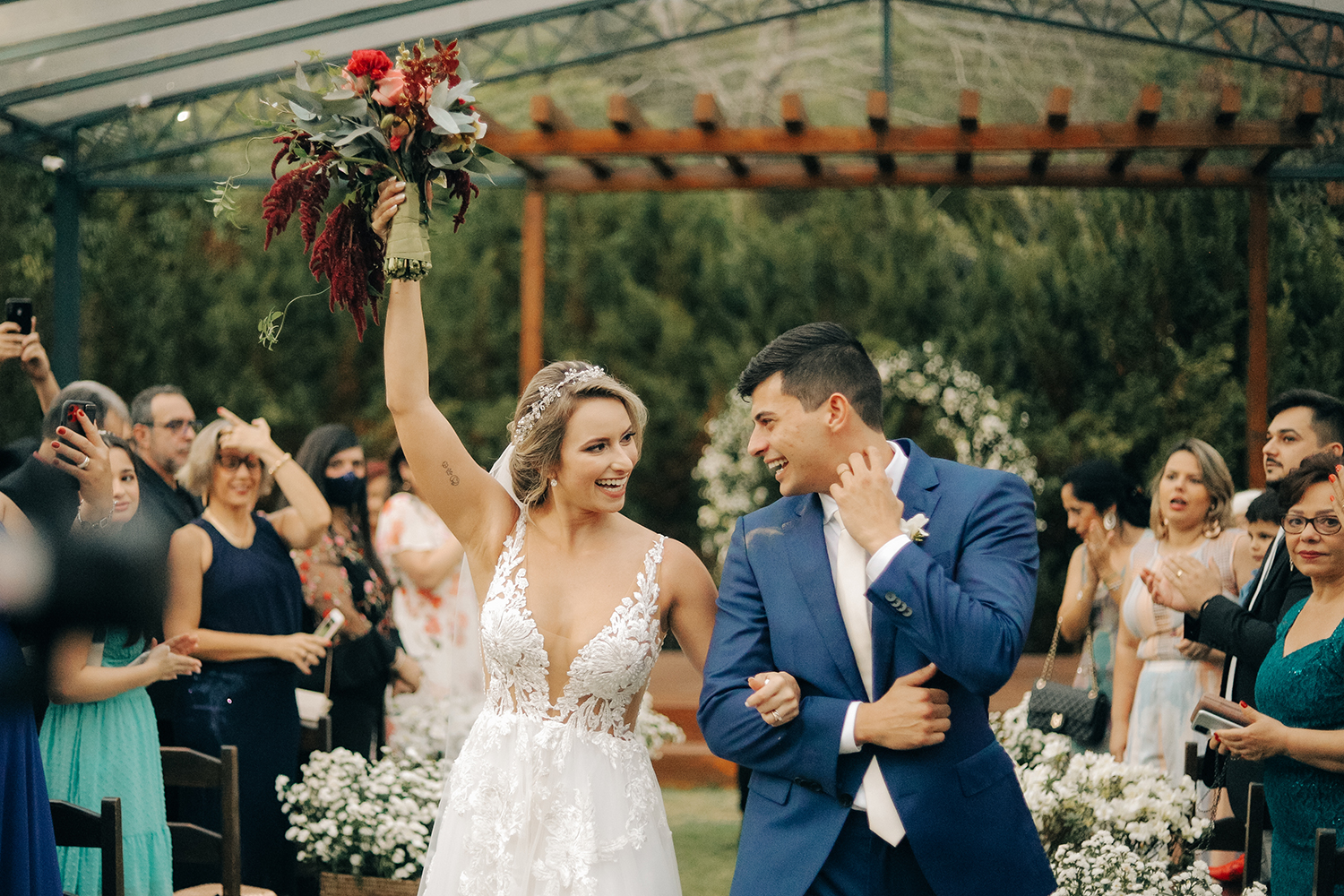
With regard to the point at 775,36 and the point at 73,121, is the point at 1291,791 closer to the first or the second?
the point at 73,121

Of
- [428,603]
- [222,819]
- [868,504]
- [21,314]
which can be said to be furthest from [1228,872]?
[21,314]

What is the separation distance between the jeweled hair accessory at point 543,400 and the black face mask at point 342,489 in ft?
9.60

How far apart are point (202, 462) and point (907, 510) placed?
11.2 feet

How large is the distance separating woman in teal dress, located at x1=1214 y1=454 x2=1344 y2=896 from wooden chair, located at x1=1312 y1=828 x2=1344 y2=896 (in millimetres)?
572

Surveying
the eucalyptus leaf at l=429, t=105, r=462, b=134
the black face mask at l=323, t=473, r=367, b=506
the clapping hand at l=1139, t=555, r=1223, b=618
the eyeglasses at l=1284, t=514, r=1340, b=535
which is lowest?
the clapping hand at l=1139, t=555, r=1223, b=618

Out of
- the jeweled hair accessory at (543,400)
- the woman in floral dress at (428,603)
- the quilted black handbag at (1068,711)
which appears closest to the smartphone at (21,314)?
the woman in floral dress at (428,603)

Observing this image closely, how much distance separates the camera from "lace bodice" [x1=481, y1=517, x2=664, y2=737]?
3.16 m

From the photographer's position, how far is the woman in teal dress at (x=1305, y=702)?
3.38m

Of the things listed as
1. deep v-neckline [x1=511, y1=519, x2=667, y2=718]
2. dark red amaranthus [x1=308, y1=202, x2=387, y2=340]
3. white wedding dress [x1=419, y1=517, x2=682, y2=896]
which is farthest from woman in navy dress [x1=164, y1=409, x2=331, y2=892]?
dark red amaranthus [x1=308, y1=202, x2=387, y2=340]

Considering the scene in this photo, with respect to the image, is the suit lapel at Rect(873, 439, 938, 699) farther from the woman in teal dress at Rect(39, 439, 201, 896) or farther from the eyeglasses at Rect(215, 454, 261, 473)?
the eyeglasses at Rect(215, 454, 261, 473)

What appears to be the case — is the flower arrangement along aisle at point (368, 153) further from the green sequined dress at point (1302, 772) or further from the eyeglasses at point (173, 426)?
the eyeglasses at point (173, 426)

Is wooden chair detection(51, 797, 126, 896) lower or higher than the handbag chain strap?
lower

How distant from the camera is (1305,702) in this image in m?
3.45

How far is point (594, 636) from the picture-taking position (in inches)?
125
